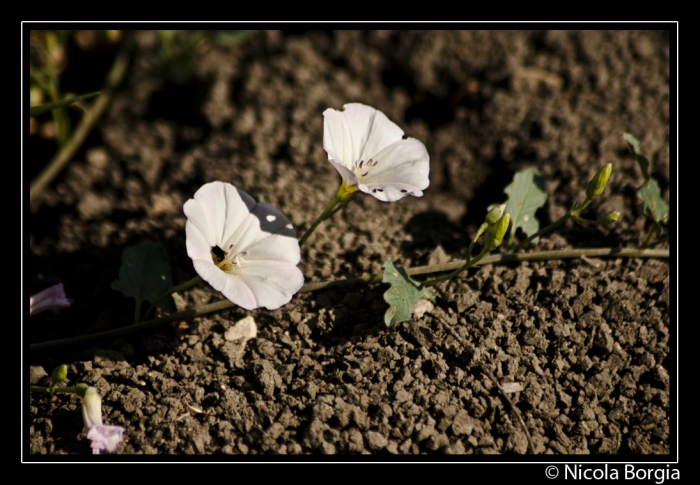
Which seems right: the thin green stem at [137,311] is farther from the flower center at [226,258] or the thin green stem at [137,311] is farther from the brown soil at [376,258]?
the flower center at [226,258]

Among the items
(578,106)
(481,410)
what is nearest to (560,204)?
(578,106)

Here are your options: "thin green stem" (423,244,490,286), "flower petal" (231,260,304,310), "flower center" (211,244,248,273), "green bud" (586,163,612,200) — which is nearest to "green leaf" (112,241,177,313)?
"flower center" (211,244,248,273)

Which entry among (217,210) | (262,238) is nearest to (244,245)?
(262,238)

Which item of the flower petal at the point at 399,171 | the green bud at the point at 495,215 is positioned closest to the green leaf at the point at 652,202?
the green bud at the point at 495,215

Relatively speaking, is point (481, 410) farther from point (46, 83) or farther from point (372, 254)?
point (46, 83)

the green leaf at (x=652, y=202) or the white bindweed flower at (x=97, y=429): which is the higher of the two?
the green leaf at (x=652, y=202)
